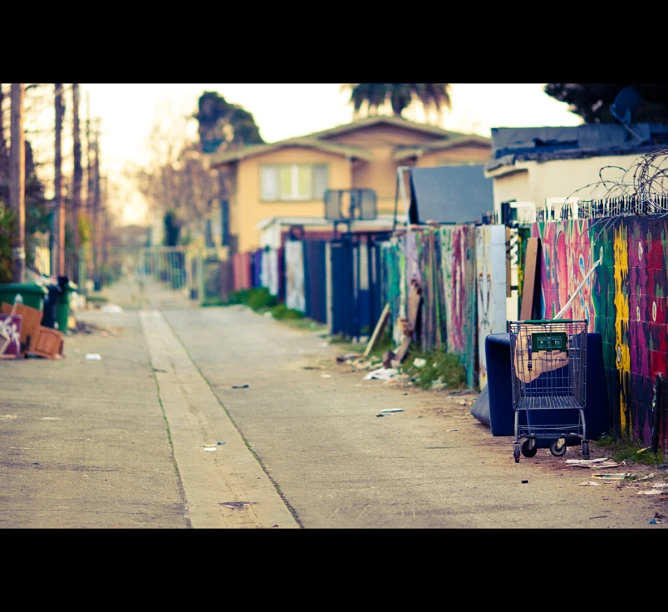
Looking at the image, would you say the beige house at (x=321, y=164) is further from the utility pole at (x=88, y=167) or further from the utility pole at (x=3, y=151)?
the utility pole at (x=3, y=151)

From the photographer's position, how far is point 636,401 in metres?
9.28

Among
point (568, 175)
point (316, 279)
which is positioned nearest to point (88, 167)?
point (316, 279)

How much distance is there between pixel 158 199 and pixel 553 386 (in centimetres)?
7331

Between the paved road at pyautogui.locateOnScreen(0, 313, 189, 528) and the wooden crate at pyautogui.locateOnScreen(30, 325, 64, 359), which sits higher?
the wooden crate at pyautogui.locateOnScreen(30, 325, 64, 359)

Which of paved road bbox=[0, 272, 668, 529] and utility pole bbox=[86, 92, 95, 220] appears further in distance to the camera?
utility pole bbox=[86, 92, 95, 220]

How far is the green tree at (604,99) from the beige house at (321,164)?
1310 cm

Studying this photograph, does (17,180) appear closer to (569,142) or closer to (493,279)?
(569,142)

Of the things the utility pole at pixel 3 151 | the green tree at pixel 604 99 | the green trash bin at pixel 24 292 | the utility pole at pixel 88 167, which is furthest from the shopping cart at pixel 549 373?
the utility pole at pixel 88 167

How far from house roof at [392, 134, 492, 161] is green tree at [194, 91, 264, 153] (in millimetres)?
34814

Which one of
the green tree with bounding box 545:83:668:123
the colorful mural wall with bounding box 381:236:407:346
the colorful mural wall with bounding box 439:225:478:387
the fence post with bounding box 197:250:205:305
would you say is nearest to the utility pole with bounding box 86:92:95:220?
the fence post with bounding box 197:250:205:305

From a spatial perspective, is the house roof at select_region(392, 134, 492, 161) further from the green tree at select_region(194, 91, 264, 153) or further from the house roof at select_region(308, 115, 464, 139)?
the green tree at select_region(194, 91, 264, 153)

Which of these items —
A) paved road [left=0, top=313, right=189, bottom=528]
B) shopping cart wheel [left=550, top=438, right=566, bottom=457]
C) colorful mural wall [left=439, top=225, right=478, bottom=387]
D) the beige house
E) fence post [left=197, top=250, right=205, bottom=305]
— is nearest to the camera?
paved road [left=0, top=313, right=189, bottom=528]

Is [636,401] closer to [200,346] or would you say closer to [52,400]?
[52,400]

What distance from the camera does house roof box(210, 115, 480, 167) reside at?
44.2m
